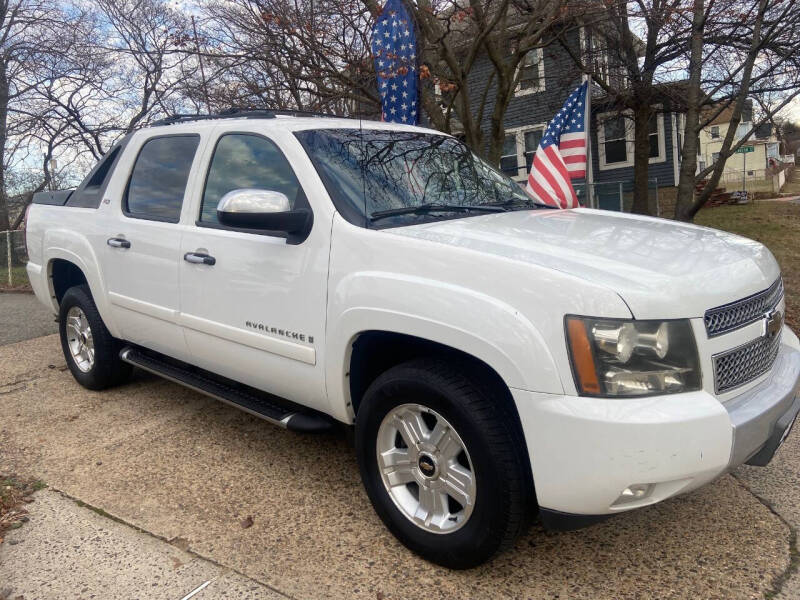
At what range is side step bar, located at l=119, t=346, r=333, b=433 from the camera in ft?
10.7

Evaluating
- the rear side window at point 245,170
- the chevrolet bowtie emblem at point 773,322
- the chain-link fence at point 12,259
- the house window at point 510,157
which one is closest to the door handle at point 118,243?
the rear side window at point 245,170

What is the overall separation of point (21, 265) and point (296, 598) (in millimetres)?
14100

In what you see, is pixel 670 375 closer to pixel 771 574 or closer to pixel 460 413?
pixel 460 413

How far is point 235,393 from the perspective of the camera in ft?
12.3

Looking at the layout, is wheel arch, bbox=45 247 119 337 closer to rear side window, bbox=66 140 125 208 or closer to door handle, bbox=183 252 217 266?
rear side window, bbox=66 140 125 208

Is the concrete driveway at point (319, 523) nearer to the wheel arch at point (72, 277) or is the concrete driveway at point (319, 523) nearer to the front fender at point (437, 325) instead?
the front fender at point (437, 325)

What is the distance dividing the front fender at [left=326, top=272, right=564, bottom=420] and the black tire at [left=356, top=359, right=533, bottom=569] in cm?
17

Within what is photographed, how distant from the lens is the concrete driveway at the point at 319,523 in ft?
8.68

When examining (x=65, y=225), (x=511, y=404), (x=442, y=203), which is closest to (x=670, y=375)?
(x=511, y=404)

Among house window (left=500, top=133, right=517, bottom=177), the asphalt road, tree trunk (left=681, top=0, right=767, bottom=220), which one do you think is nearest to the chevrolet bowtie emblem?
tree trunk (left=681, top=0, right=767, bottom=220)

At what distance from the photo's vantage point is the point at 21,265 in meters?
14.3

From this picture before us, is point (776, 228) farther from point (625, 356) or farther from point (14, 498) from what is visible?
point (14, 498)

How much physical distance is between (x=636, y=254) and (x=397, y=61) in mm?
5306

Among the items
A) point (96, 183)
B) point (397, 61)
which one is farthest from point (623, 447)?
point (397, 61)
